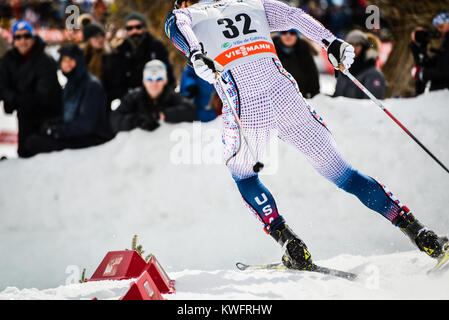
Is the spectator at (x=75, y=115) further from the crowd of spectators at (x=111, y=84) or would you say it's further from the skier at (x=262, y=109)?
the skier at (x=262, y=109)

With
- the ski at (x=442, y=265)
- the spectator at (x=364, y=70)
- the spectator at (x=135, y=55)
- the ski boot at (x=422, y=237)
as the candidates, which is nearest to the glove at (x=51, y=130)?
the spectator at (x=135, y=55)

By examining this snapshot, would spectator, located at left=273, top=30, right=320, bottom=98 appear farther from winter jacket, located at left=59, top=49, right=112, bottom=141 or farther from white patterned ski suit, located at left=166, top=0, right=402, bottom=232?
white patterned ski suit, located at left=166, top=0, right=402, bottom=232

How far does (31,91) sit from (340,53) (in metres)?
4.14

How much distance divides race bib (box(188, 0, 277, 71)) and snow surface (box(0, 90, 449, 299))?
205cm

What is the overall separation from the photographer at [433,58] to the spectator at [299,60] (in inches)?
46.3

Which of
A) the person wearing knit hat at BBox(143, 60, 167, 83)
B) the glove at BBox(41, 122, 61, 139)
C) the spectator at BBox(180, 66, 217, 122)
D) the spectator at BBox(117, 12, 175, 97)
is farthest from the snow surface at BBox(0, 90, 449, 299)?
the spectator at BBox(117, 12, 175, 97)

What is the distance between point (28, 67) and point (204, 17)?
348 centimetres

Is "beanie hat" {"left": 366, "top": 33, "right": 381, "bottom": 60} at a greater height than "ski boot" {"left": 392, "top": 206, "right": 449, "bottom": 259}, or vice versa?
"beanie hat" {"left": 366, "top": 33, "right": 381, "bottom": 60}

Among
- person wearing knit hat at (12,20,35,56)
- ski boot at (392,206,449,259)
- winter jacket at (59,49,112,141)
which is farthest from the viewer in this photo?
person wearing knit hat at (12,20,35,56)

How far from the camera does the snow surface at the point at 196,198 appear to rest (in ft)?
17.6

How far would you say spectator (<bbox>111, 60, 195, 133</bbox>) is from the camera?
20.0 feet
